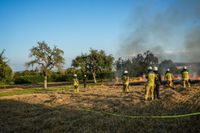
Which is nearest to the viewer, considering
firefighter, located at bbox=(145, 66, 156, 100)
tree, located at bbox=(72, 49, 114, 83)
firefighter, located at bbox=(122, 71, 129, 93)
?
firefighter, located at bbox=(145, 66, 156, 100)

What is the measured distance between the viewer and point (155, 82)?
63.1 ft

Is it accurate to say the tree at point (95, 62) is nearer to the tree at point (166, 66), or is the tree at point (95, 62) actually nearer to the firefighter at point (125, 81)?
the tree at point (166, 66)

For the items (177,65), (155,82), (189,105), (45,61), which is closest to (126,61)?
(177,65)

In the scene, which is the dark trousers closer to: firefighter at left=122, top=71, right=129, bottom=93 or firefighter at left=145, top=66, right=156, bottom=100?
firefighter at left=145, top=66, right=156, bottom=100

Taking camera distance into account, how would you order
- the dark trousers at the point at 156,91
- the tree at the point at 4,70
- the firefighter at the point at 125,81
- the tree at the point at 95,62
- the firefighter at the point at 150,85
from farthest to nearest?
the tree at the point at 95,62 < the tree at the point at 4,70 < the firefighter at the point at 125,81 < the dark trousers at the point at 156,91 < the firefighter at the point at 150,85

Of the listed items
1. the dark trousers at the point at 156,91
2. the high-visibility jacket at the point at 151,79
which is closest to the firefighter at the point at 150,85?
the high-visibility jacket at the point at 151,79

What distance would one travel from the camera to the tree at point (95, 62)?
60844mm

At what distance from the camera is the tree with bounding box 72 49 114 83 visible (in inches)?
2395

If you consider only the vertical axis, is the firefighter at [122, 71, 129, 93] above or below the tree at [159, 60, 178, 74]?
below

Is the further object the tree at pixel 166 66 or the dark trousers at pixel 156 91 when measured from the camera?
the tree at pixel 166 66

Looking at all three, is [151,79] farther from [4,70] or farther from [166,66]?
[166,66]

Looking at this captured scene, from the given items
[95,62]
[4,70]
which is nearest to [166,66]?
[95,62]

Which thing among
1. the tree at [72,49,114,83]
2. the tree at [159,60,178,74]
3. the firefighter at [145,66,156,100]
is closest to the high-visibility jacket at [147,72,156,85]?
the firefighter at [145,66,156,100]

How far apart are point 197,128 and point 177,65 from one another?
161ft
